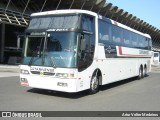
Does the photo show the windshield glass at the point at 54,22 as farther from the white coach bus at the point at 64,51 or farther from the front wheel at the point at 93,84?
the front wheel at the point at 93,84

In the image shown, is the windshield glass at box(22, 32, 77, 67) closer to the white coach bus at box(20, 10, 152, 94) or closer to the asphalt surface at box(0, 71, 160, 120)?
the white coach bus at box(20, 10, 152, 94)

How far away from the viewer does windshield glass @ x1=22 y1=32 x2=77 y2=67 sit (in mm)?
→ 10924

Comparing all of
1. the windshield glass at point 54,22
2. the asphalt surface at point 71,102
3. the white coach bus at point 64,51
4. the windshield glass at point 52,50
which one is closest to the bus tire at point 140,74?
the white coach bus at point 64,51

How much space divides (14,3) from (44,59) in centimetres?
2788

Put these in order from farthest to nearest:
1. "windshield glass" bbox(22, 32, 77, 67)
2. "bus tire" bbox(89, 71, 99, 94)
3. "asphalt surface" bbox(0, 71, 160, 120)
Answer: "bus tire" bbox(89, 71, 99, 94), "windshield glass" bbox(22, 32, 77, 67), "asphalt surface" bbox(0, 71, 160, 120)

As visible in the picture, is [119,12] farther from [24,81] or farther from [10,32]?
[24,81]

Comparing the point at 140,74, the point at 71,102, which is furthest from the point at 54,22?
the point at 140,74

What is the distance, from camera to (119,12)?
176ft

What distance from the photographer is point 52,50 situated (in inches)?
442

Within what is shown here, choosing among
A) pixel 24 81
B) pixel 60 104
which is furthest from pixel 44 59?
pixel 60 104

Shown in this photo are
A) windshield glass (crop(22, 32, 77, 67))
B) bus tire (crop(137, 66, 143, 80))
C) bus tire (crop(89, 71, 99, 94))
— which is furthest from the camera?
bus tire (crop(137, 66, 143, 80))

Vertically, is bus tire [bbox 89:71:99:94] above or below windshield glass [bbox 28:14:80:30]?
below

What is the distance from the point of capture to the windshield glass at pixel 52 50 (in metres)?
10.9

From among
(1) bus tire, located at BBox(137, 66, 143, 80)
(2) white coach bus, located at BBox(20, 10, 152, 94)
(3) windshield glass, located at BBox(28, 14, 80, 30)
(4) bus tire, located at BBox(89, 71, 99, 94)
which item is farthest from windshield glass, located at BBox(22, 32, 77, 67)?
(1) bus tire, located at BBox(137, 66, 143, 80)
